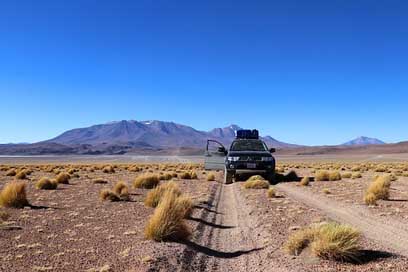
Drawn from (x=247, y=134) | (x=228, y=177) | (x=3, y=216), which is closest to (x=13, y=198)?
(x=3, y=216)

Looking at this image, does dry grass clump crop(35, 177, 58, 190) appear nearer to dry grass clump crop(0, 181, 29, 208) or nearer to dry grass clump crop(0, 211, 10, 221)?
→ dry grass clump crop(0, 181, 29, 208)

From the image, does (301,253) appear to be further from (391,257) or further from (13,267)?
(13,267)

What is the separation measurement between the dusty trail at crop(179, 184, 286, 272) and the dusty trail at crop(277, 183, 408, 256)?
230cm

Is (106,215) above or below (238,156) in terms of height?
below

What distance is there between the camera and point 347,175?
28891 mm

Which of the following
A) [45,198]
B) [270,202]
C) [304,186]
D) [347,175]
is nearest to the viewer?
[270,202]

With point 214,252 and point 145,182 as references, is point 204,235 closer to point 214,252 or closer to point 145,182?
point 214,252

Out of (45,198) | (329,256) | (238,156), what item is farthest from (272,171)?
(329,256)

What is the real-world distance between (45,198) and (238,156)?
9816 mm

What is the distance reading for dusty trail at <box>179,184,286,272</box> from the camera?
7.72 meters

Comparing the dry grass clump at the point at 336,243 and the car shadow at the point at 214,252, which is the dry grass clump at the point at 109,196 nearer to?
the car shadow at the point at 214,252

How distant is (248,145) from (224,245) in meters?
16.7

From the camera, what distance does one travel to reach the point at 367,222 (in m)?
11.5

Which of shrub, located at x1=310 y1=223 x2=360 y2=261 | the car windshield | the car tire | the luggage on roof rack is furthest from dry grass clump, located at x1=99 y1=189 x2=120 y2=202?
the luggage on roof rack
